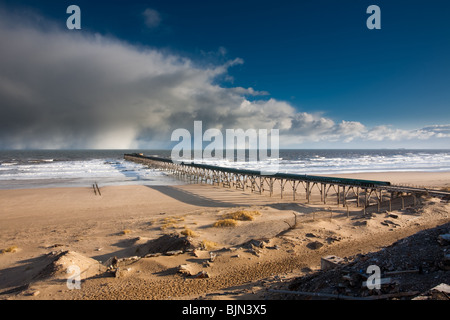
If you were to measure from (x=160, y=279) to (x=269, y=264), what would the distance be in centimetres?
392

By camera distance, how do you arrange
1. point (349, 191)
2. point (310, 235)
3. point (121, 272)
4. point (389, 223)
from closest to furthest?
point (121, 272)
point (310, 235)
point (389, 223)
point (349, 191)

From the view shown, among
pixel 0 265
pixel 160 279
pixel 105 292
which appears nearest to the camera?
pixel 105 292

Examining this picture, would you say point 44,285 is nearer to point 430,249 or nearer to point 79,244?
point 79,244

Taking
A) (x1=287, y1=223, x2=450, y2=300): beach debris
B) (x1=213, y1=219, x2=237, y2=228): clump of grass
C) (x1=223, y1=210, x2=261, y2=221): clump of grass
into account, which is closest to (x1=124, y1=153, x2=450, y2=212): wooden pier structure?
(x1=223, y1=210, x2=261, y2=221): clump of grass

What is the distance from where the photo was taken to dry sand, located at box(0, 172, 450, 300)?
26.1ft

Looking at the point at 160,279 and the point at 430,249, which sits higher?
the point at 430,249

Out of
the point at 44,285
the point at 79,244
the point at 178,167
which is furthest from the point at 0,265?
the point at 178,167

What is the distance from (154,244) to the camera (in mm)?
11711

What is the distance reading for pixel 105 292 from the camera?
7617 millimetres

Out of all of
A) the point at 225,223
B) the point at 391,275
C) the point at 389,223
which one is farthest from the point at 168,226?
the point at 389,223

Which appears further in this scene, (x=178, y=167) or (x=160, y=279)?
(x=178, y=167)

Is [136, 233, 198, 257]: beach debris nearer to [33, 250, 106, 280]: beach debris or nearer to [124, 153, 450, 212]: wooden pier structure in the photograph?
→ [33, 250, 106, 280]: beach debris

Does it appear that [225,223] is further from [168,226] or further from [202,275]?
[202,275]

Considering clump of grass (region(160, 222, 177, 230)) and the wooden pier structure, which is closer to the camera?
clump of grass (region(160, 222, 177, 230))
